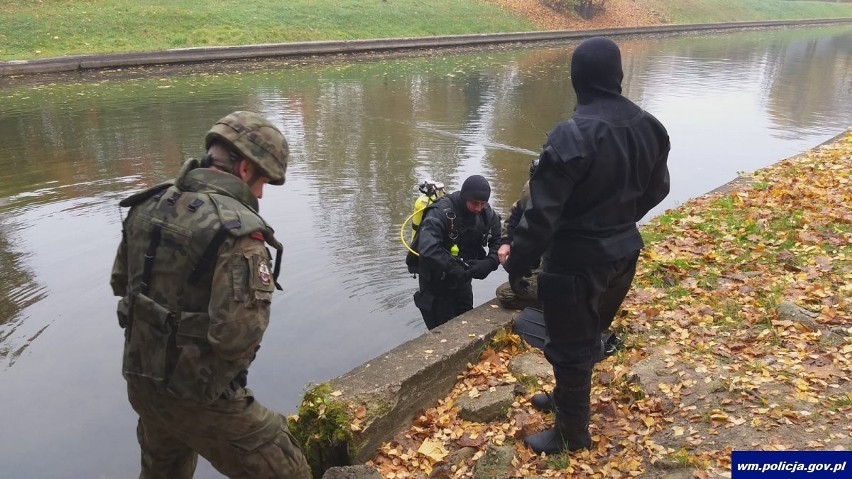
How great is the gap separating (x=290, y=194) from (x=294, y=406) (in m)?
5.22

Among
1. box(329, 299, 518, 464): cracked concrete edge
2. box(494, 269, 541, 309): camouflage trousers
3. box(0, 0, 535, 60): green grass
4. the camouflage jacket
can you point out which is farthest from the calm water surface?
box(0, 0, 535, 60): green grass

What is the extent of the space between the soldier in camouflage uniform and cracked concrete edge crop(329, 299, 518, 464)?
3.66ft

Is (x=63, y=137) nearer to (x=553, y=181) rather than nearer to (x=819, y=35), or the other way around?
(x=553, y=181)

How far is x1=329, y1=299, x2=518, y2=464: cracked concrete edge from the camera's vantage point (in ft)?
13.9

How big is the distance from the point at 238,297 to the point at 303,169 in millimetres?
9054

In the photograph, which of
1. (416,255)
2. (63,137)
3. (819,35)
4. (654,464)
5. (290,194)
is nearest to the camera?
(654,464)

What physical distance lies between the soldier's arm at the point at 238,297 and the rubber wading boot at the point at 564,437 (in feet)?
5.97

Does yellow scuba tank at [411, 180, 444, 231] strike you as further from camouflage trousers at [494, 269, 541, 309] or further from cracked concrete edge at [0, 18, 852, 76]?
cracked concrete edge at [0, 18, 852, 76]

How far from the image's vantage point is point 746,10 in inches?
2088

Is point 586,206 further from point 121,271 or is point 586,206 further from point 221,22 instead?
point 221,22

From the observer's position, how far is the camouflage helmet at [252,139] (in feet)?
9.59

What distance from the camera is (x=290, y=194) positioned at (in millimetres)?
10367

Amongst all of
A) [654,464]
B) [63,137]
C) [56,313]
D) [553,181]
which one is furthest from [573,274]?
[63,137]

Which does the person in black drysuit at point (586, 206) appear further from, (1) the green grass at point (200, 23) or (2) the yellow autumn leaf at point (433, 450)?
(1) the green grass at point (200, 23)
